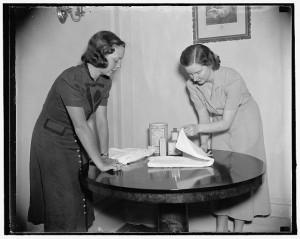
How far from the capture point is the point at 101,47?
168 centimetres

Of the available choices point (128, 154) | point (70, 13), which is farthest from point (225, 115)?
point (70, 13)

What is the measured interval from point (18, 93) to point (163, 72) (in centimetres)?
71

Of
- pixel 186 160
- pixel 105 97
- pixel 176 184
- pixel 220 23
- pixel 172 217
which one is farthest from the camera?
pixel 105 97

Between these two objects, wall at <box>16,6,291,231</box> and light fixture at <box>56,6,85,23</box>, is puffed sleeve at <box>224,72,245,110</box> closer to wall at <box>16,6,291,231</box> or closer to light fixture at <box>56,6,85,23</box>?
wall at <box>16,6,291,231</box>

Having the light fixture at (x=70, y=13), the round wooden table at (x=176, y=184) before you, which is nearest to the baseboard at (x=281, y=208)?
the round wooden table at (x=176, y=184)

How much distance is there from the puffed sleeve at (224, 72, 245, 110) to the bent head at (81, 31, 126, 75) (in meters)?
0.58

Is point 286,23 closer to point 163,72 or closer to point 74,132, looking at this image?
point 163,72

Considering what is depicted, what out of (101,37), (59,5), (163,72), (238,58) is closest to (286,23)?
(238,58)

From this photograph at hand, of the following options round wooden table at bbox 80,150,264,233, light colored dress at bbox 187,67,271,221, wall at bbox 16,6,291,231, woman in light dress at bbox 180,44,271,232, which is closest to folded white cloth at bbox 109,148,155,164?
round wooden table at bbox 80,150,264,233

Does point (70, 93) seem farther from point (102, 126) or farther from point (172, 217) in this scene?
point (172, 217)

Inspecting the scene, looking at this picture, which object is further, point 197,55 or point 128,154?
point 197,55

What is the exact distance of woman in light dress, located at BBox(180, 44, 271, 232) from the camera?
5.99ft

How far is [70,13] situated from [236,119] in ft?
3.19

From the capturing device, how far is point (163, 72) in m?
1.89
